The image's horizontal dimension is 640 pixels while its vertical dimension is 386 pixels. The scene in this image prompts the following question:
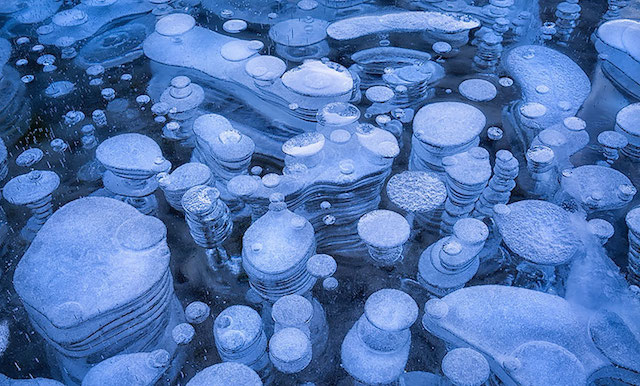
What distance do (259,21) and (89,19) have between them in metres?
2.77

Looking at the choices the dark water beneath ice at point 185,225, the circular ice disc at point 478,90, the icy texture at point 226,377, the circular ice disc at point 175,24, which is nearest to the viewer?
the icy texture at point 226,377

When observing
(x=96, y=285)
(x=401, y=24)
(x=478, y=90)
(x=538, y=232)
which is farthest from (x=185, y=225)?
(x=401, y=24)

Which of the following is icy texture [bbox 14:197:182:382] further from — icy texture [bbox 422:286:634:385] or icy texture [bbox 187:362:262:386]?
icy texture [bbox 422:286:634:385]

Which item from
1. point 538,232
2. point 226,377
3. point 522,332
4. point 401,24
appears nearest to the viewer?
point 226,377

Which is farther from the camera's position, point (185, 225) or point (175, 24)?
point (175, 24)

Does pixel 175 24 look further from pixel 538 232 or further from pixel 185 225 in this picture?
pixel 538 232

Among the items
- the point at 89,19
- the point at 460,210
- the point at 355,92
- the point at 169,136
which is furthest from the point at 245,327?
the point at 89,19

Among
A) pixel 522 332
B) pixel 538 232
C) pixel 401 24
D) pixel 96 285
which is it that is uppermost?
pixel 401 24

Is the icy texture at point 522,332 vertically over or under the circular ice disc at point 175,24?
under

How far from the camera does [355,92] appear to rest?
6.98 meters

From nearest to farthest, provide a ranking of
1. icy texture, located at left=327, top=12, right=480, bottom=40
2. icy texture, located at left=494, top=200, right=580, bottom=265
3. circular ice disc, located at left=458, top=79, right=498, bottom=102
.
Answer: icy texture, located at left=494, top=200, right=580, bottom=265
circular ice disc, located at left=458, top=79, right=498, bottom=102
icy texture, located at left=327, top=12, right=480, bottom=40

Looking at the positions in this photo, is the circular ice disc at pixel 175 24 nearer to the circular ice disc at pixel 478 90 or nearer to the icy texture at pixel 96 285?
the icy texture at pixel 96 285

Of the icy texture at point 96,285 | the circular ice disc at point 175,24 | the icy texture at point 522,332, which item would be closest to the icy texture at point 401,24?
the circular ice disc at point 175,24

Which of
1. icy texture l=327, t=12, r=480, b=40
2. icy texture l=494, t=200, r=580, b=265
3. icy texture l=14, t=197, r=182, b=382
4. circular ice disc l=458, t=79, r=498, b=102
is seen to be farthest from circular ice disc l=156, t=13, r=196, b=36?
icy texture l=494, t=200, r=580, b=265
